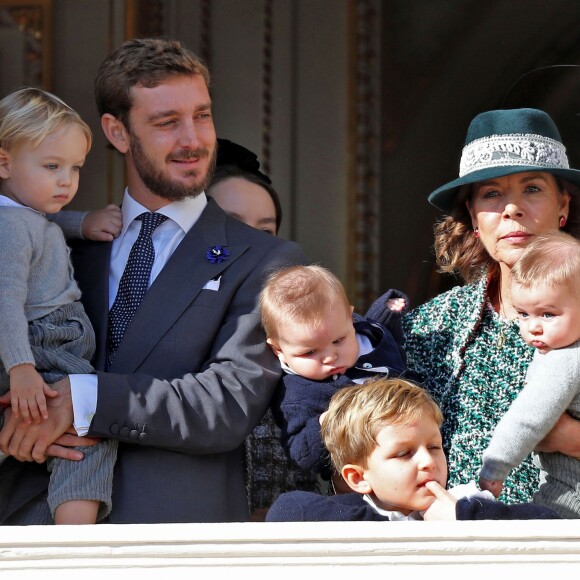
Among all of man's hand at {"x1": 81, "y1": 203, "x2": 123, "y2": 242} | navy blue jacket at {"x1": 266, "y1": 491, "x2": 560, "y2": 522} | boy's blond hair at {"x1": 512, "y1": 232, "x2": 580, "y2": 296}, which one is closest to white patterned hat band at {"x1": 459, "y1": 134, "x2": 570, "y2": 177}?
boy's blond hair at {"x1": 512, "y1": 232, "x2": 580, "y2": 296}

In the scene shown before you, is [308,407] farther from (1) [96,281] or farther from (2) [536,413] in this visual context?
(1) [96,281]

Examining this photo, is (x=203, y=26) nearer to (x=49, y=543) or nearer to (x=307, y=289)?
(x=307, y=289)

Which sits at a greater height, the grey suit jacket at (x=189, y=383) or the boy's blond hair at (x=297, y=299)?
the boy's blond hair at (x=297, y=299)

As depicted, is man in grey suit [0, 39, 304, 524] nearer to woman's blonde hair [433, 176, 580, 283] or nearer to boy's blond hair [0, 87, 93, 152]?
boy's blond hair [0, 87, 93, 152]

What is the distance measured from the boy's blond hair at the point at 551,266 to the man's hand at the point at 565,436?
28 centimetres

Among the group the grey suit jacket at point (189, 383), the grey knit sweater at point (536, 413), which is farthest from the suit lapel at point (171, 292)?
the grey knit sweater at point (536, 413)

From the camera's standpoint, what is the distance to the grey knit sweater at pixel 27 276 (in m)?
2.94

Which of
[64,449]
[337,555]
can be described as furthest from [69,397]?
[337,555]

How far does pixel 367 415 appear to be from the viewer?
2.75m

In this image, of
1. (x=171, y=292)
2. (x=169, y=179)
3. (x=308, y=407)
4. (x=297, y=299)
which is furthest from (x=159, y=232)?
(x=308, y=407)

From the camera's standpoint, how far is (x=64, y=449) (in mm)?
3010

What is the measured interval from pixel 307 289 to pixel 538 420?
2.05 feet

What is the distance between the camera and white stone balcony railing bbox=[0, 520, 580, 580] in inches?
92.8

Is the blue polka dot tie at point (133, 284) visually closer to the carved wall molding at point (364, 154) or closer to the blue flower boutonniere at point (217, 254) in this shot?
the blue flower boutonniere at point (217, 254)
